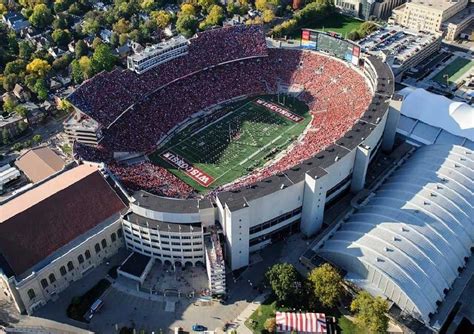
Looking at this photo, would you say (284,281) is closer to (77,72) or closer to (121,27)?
(77,72)

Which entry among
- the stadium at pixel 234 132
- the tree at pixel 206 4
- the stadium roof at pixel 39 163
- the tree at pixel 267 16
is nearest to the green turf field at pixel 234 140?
the stadium at pixel 234 132

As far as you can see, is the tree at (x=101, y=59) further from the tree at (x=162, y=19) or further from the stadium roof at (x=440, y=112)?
the stadium roof at (x=440, y=112)

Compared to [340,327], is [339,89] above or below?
above

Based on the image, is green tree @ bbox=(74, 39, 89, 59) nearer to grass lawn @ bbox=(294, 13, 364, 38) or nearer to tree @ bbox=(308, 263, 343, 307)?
grass lawn @ bbox=(294, 13, 364, 38)

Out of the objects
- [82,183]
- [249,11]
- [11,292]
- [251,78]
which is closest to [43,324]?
[11,292]

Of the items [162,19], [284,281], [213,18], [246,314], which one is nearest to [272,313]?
[246,314]

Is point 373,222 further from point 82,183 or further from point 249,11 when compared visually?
point 249,11
